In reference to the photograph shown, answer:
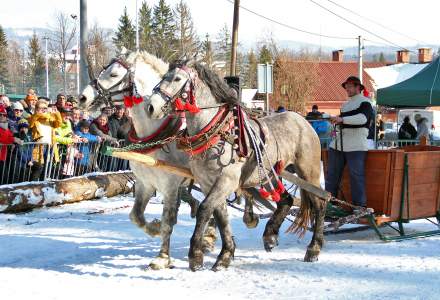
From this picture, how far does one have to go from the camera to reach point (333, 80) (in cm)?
5581

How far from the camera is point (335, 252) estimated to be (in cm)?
714

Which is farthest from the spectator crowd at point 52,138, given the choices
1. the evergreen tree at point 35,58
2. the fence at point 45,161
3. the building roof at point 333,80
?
the building roof at point 333,80

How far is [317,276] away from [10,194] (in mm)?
5638

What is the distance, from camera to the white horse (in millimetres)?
6461

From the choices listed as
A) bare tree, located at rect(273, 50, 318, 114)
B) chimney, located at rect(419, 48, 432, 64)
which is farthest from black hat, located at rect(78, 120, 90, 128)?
chimney, located at rect(419, 48, 432, 64)

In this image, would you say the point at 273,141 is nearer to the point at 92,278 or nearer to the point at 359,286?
the point at 359,286

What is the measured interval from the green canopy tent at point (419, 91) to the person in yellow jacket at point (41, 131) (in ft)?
24.1

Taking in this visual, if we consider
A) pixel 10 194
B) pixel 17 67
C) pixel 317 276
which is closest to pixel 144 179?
pixel 317 276

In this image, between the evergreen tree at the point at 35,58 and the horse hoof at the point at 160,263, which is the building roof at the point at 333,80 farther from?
the horse hoof at the point at 160,263

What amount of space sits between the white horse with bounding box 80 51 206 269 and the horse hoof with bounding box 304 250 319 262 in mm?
1501

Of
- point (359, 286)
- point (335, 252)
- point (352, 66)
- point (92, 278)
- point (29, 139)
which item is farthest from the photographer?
point (352, 66)

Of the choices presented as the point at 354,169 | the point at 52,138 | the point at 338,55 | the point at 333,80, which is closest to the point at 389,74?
the point at 52,138

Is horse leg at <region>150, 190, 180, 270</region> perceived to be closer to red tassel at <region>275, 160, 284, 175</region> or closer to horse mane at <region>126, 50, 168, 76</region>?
red tassel at <region>275, 160, 284, 175</region>

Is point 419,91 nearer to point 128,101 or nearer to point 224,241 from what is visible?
point 224,241
